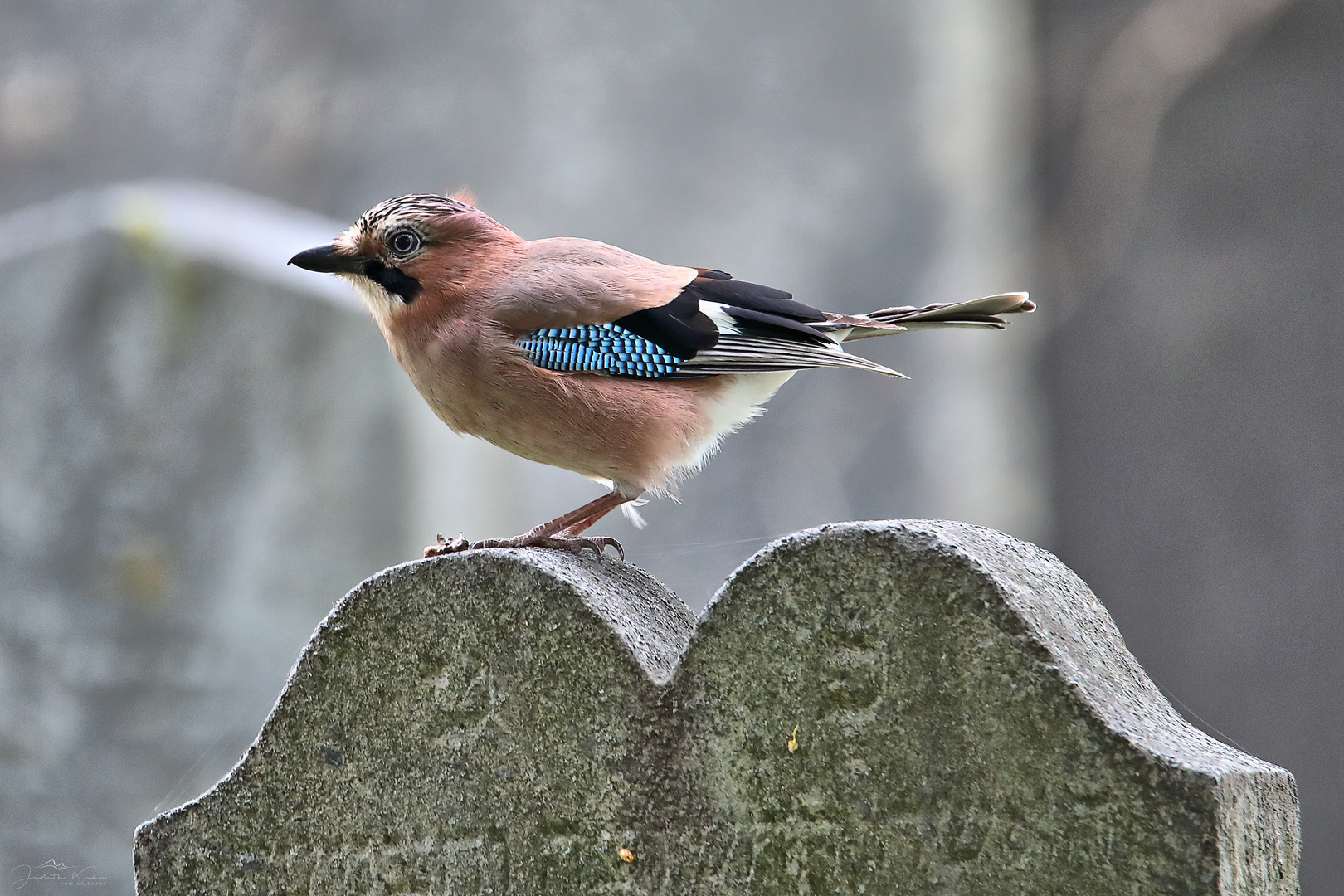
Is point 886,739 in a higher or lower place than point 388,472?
lower

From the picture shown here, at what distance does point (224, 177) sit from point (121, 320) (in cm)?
93

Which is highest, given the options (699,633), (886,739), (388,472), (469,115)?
(469,115)

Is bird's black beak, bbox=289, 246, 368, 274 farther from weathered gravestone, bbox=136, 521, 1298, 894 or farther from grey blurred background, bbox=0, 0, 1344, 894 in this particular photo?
grey blurred background, bbox=0, 0, 1344, 894

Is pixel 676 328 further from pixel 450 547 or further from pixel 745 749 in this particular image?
pixel 745 749

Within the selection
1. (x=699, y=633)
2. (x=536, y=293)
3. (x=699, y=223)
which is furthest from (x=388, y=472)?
(x=699, y=633)

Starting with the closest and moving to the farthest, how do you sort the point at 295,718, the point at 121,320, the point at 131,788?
1. the point at 295,718
2. the point at 131,788
3. the point at 121,320

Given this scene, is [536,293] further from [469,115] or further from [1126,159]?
[1126,159]

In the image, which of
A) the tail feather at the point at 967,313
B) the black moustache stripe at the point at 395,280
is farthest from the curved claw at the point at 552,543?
the tail feather at the point at 967,313

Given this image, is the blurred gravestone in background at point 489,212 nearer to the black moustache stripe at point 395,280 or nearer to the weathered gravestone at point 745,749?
the black moustache stripe at point 395,280

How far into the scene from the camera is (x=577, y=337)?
2232 mm

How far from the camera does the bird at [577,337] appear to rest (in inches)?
86.9

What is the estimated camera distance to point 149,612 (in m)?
4.86

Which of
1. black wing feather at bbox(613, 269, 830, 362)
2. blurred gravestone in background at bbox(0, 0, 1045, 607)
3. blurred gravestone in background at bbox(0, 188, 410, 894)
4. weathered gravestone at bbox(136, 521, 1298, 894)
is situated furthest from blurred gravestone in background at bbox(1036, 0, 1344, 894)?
weathered gravestone at bbox(136, 521, 1298, 894)

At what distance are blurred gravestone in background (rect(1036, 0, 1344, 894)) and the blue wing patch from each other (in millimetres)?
4135
